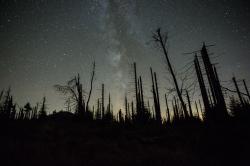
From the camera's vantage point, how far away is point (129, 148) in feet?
35.3

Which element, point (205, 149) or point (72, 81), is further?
point (72, 81)

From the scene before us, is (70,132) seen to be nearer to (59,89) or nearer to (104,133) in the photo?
(104,133)

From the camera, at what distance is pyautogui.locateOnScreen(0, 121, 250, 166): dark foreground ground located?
20.1ft

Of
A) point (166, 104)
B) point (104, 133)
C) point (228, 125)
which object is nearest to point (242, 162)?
point (228, 125)

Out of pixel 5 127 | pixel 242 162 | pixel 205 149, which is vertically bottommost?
pixel 242 162

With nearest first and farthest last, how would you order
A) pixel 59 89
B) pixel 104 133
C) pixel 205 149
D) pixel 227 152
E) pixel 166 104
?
pixel 227 152, pixel 205 149, pixel 104 133, pixel 59 89, pixel 166 104

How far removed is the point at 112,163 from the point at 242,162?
20.8ft

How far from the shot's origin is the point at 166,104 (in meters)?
35.1

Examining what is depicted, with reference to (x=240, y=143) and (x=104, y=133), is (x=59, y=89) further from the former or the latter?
(x=240, y=143)

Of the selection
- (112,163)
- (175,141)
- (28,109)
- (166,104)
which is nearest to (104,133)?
(175,141)

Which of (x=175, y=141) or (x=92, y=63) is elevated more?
(x=92, y=63)

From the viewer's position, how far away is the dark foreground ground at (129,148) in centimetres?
614

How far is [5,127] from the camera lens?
49.4 feet

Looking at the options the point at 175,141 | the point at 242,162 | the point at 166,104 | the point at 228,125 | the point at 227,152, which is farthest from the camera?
the point at 166,104
